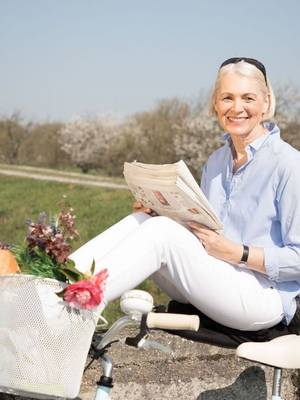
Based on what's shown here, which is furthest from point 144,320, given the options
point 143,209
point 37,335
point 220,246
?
point 143,209

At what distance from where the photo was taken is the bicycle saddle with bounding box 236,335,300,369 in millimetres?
2143

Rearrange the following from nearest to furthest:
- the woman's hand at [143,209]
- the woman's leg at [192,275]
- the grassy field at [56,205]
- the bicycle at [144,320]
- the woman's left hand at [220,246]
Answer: the bicycle at [144,320] < the woman's leg at [192,275] < the woman's left hand at [220,246] < the woman's hand at [143,209] < the grassy field at [56,205]

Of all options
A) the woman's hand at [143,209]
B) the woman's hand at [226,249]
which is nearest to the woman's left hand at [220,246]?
the woman's hand at [226,249]

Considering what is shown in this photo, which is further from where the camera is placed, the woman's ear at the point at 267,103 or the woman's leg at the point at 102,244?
the woman's ear at the point at 267,103

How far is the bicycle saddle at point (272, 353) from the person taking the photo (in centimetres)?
214

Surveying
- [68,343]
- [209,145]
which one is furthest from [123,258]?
[209,145]

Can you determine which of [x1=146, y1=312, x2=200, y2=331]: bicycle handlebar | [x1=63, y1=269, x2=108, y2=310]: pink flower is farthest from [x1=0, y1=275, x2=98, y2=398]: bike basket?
[x1=146, y1=312, x2=200, y2=331]: bicycle handlebar

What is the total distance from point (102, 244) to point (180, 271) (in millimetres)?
247

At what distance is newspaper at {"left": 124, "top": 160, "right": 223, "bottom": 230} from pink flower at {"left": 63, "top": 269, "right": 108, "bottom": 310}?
448 mm

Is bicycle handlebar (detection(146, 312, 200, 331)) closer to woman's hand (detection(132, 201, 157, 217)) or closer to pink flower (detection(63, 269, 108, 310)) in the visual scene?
pink flower (detection(63, 269, 108, 310))

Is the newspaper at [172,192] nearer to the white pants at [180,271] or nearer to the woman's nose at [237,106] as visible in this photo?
the white pants at [180,271]

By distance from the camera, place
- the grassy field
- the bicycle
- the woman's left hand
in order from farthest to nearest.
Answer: the grassy field, the woman's left hand, the bicycle

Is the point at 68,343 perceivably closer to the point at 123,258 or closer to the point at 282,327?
the point at 123,258

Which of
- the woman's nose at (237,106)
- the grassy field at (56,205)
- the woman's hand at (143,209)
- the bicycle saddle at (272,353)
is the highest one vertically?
the woman's nose at (237,106)
